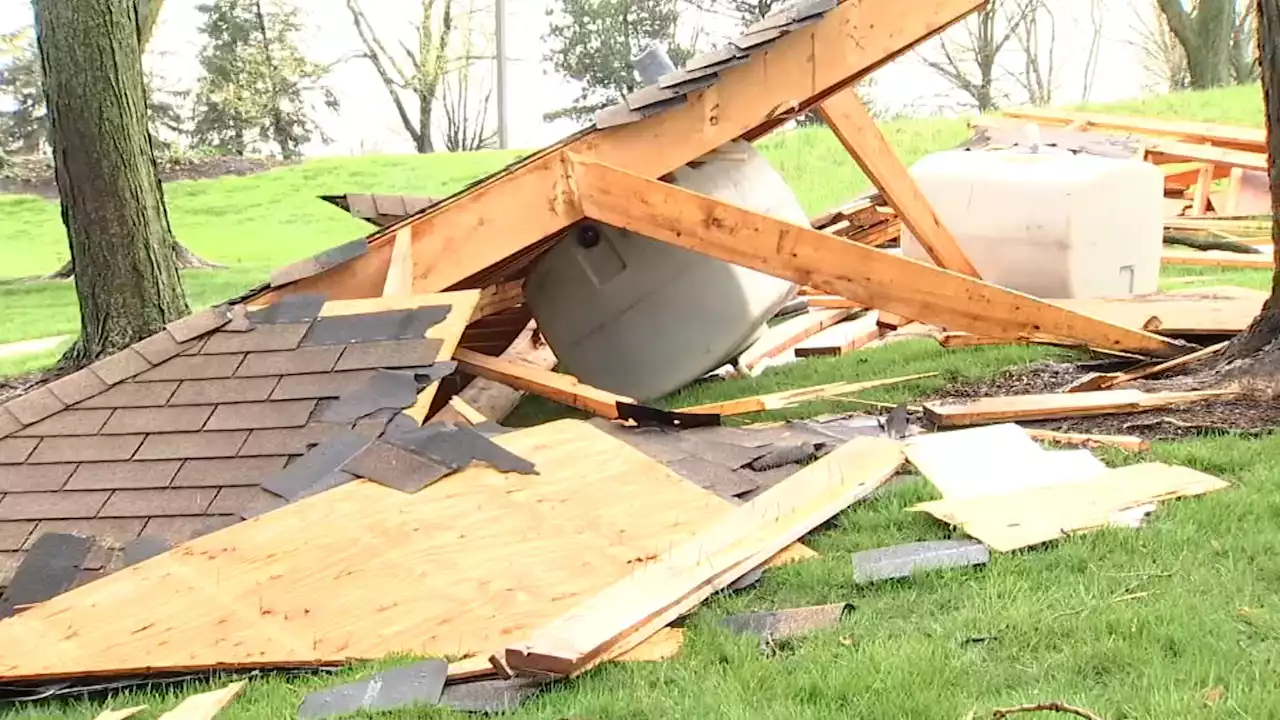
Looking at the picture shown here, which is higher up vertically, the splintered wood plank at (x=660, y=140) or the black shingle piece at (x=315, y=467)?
the splintered wood plank at (x=660, y=140)

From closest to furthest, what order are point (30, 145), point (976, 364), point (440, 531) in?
point (440, 531), point (976, 364), point (30, 145)

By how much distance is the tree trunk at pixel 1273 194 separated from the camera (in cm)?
525

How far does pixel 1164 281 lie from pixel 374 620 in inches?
320

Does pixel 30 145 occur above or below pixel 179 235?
above

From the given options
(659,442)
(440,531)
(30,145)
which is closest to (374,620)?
(440,531)

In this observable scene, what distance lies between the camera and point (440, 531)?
4.04m

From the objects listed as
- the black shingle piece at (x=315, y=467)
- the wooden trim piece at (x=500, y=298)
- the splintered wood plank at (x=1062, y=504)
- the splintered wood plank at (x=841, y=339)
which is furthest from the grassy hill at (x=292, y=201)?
the splintered wood plank at (x=1062, y=504)

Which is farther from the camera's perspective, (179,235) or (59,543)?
(179,235)

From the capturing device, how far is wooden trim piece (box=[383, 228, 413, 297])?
5.58 meters

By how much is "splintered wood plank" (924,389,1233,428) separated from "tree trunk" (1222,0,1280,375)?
0.93ft

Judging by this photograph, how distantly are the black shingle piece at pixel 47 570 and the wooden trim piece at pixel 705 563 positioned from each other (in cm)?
192

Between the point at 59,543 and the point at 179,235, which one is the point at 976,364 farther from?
the point at 179,235

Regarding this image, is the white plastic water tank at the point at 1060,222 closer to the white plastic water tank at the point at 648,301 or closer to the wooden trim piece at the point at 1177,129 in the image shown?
the white plastic water tank at the point at 648,301

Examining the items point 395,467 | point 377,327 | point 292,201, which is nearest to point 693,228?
point 377,327
